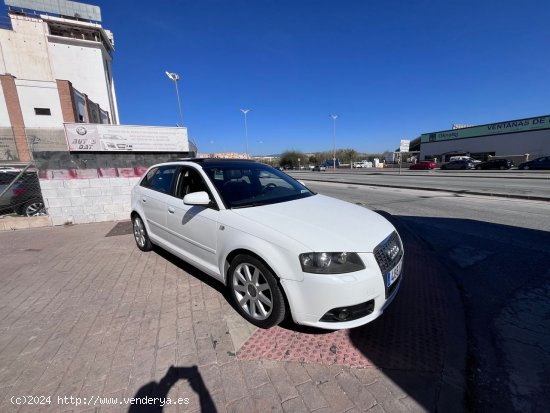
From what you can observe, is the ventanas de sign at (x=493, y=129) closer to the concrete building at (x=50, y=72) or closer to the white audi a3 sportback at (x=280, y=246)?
the white audi a3 sportback at (x=280, y=246)

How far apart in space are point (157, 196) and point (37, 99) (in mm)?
37740

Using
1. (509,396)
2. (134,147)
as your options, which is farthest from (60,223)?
(509,396)

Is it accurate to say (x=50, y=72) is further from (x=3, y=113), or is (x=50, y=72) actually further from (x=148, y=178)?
(x=148, y=178)

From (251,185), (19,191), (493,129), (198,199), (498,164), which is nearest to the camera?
(198,199)

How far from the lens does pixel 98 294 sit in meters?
3.45

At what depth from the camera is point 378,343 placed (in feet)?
8.04

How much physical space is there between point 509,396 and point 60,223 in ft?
30.7

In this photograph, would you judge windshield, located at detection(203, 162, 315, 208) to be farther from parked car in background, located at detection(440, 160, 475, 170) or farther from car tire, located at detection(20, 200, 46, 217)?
parked car in background, located at detection(440, 160, 475, 170)

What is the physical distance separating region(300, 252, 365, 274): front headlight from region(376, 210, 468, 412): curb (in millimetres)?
1036

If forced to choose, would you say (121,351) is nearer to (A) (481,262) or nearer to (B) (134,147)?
(A) (481,262)

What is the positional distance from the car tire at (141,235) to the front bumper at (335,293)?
11.1 ft

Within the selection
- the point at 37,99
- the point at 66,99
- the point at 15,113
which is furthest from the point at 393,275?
the point at 15,113

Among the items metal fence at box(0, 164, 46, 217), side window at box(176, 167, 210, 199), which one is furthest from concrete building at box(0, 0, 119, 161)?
side window at box(176, 167, 210, 199)

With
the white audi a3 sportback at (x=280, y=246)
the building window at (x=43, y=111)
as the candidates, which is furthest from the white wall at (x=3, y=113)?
the white audi a3 sportback at (x=280, y=246)
